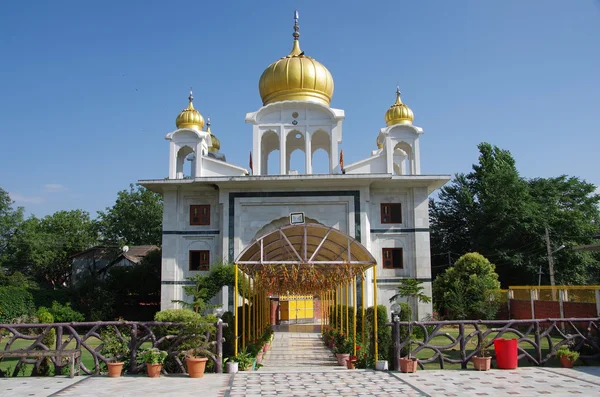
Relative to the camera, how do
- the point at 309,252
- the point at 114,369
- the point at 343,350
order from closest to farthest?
the point at 114,369 < the point at 343,350 < the point at 309,252

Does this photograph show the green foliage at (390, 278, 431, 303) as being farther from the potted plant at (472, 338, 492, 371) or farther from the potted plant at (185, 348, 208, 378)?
the potted plant at (185, 348, 208, 378)

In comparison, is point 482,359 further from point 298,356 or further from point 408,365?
point 298,356

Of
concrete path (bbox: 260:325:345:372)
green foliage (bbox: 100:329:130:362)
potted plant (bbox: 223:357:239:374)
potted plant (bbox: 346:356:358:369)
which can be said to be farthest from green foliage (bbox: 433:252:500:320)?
green foliage (bbox: 100:329:130:362)

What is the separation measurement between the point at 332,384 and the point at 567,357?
Answer: 5.78 meters

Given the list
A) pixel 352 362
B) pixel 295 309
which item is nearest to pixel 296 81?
pixel 295 309

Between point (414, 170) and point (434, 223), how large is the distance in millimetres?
20740

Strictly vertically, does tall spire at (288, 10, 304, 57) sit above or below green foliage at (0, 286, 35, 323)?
above

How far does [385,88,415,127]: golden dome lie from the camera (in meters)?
26.6

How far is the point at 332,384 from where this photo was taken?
35.7ft

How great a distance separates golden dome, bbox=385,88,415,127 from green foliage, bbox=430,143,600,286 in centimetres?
1367

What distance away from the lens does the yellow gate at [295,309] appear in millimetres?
29125

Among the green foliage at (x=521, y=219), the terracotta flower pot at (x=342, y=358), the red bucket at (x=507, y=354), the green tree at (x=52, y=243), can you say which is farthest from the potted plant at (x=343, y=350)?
the green tree at (x=52, y=243)

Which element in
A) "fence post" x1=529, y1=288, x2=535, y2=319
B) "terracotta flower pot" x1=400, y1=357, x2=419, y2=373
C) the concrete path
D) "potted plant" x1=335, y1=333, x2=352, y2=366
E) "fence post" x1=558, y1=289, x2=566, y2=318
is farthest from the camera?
"fence post" x1=529, y1=288, x2=535, y2=319

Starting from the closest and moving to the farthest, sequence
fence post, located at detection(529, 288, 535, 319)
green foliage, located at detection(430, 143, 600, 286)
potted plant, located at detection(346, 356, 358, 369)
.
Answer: potted plant, located at detection(346, 356, 358, 369) < fence post, located at detection(529, 288, 535, 319) < green foliage, located at detection(430, 143, 600, 286)
